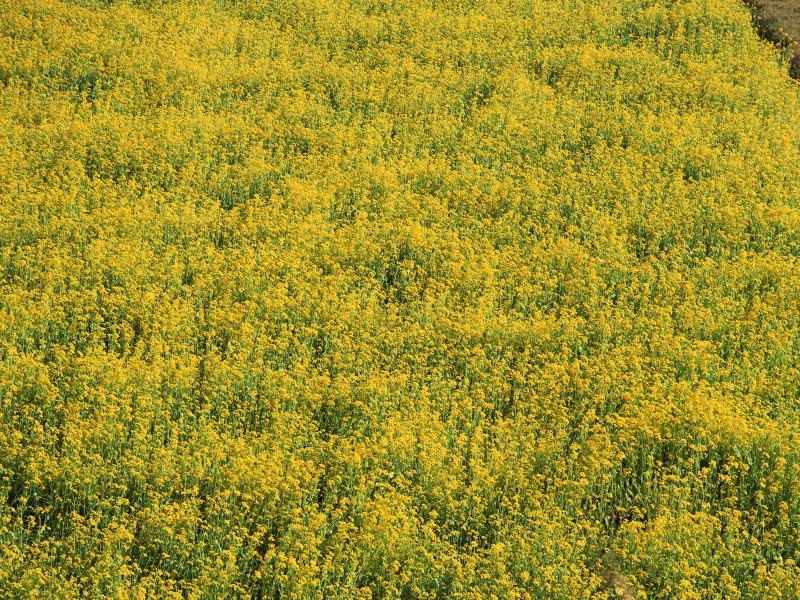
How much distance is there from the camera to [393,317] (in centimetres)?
960

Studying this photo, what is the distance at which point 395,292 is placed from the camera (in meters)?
10.4

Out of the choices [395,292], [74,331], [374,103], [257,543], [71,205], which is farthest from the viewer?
[374,103]

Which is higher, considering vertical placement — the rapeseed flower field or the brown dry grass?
the brown dry grass

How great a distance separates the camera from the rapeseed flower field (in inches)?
273

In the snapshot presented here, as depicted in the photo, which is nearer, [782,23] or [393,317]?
[393,317]

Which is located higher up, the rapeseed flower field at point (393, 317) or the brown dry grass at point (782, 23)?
the brown dry grass at point (782, 23)

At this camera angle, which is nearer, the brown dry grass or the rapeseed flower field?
the rapeseed flower field

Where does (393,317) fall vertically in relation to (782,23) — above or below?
below

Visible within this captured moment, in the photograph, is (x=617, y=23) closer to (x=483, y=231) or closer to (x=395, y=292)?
(x=483, y=231)

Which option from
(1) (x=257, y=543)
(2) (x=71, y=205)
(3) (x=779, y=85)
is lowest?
(1) (x=257, y=543)

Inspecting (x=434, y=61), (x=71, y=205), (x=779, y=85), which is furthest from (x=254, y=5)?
(x=779, y=85)

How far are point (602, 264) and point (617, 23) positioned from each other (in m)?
8.30

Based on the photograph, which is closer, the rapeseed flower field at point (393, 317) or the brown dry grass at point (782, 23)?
the rapeseed flower field at point (393, 317)

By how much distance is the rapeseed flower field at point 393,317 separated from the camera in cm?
694
